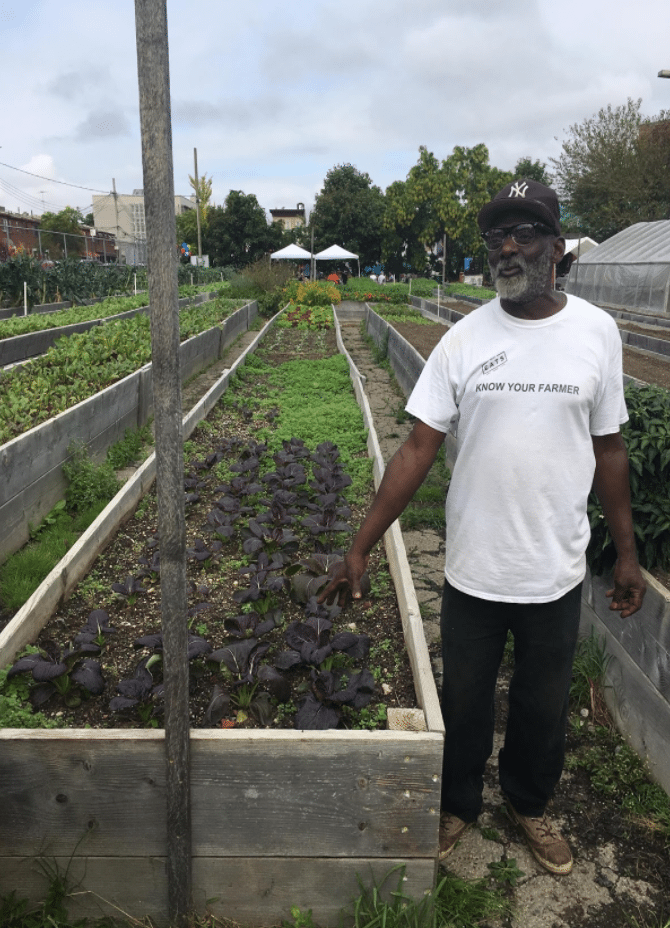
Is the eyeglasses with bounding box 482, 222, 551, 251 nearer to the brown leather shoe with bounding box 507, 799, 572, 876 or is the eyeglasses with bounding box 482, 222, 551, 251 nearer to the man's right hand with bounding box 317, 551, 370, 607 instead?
the man's right hand with bounding box 317, 551, 370, 607

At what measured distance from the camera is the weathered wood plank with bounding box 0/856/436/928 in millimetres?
2320

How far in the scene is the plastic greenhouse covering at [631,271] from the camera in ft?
80.8

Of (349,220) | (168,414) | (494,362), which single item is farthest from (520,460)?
(349,220)

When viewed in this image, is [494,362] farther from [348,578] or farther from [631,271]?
[631,271]

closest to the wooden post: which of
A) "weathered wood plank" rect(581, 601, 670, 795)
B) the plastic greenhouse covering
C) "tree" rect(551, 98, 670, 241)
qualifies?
"weathered wood plank" rect(581, 601, 670, 795)

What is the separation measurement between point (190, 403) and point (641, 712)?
7.82m

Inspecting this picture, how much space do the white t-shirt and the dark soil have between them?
1000mm

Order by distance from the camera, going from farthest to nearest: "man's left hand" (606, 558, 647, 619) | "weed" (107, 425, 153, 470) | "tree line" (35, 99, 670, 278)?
1. "tree line" (35, 99, 670, 278)
2. "weed" (107, 425, 153, 470)
3. "man's left hand" (606, 558, 647, 619)

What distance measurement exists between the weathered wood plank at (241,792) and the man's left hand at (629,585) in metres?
0.86

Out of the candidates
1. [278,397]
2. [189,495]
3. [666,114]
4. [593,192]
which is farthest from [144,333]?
[666,114]

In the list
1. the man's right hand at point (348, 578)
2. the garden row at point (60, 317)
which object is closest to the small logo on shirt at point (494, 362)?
the man's right hand at point (348, 578)

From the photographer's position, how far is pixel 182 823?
2201 millimetres

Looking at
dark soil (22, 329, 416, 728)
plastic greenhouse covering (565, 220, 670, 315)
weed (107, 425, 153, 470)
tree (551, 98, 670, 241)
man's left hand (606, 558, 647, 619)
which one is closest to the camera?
man's left hand (606, 558, 647, 619)

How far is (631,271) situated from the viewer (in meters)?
26.6
